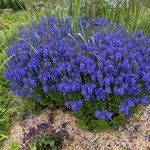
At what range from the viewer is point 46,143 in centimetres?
409

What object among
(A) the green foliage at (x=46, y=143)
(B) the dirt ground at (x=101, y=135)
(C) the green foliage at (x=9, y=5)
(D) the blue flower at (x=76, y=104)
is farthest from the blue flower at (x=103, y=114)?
(C) the green foliage at (x=9, y=5)

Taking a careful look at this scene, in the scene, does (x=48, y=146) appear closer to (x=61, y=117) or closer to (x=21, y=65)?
(x=61, y=117)

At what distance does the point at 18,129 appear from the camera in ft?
14.8

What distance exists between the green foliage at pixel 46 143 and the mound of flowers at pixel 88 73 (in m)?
0.33

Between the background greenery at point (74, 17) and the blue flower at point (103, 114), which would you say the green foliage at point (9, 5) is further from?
the blue flower at point (103, 114)

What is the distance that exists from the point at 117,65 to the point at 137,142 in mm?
829

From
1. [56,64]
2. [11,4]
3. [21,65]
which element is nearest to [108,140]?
[56,64]

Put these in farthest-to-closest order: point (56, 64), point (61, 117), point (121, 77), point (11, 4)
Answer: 1. point (11, 4)
2. point (61, 117)
3. point (56, 64)
4. point (121, 77)

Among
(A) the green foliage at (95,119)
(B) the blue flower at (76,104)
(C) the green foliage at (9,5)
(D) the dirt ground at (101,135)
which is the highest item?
(B) the blue flower at (76,104)

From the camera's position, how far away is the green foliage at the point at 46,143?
409 cm

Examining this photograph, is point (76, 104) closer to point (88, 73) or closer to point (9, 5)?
point (88, 73)

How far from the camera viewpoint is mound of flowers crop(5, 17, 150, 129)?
385cm

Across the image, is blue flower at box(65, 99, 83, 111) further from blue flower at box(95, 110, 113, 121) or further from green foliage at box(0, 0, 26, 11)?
green foliage at box(0, 0, 26, 11)

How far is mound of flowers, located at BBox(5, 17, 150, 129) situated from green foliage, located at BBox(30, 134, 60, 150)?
1.07 ft
